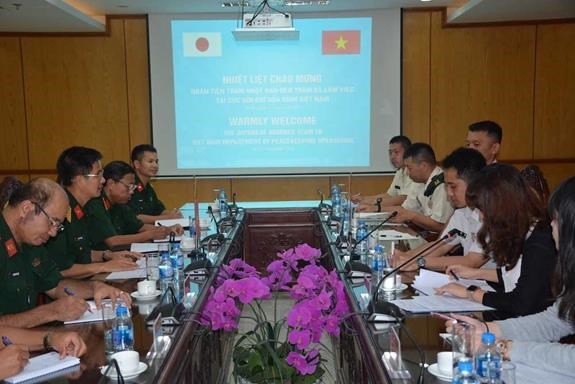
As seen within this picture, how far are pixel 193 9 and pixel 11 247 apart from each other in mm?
4685

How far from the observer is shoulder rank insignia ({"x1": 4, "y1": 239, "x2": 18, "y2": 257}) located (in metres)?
2.05

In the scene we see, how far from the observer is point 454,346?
4.64ft

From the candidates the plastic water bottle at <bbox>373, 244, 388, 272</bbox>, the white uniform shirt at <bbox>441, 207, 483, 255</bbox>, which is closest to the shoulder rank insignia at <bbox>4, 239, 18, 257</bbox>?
the plastic water bottle at <bbox>373, 244, 388, 272</bbox>

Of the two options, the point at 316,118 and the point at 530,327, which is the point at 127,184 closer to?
the point at 530,327

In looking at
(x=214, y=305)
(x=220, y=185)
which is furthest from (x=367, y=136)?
(x=214, y=305)

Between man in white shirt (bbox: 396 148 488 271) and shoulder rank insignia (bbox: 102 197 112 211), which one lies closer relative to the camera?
man in white shirt (bbox: 396 148 488 271)

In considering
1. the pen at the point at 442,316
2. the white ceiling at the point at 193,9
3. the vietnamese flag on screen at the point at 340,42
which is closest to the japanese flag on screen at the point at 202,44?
the white ceiling at the point at 193,9

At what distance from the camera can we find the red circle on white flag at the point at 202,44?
6.52 m

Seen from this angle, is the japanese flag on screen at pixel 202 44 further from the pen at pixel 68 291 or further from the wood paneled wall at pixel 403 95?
the pen at pixel 68 291

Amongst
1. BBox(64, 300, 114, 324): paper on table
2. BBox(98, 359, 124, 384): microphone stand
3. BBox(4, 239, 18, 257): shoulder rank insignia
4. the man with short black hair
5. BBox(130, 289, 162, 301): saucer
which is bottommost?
BBox(64, 300, 114, 324): paper on table

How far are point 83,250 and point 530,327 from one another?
2.14 metres

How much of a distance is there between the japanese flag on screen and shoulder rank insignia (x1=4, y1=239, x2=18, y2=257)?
475 centimetres

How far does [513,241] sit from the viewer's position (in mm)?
1972

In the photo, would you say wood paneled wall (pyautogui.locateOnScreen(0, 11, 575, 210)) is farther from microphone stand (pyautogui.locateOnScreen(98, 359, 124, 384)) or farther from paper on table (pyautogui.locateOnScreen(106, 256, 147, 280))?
microphone stand (pyautogui.locateOnScreen(98, 359, 124, 384))
